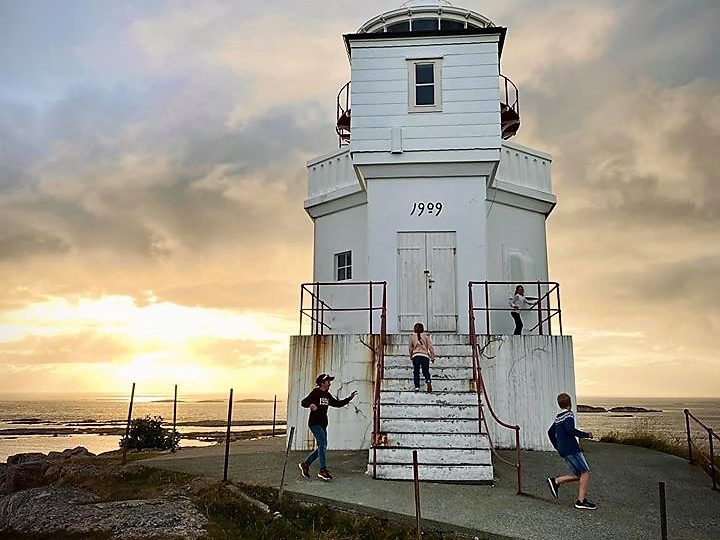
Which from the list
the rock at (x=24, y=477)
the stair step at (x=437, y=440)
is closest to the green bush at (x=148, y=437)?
the rock at (x=24, y=477)

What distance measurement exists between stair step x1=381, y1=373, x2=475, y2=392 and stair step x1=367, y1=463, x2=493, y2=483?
2.09 m

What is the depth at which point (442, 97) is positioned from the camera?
15273 millimetres

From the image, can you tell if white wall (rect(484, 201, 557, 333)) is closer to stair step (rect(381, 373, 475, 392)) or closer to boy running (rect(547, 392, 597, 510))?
stair step (rect(381, 373, 475, 392))

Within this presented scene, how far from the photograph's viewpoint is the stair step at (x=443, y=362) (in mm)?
12445

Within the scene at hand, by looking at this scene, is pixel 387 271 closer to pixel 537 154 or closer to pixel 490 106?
pixel 490 106

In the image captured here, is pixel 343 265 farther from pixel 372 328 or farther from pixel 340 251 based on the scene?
pixel 372 328

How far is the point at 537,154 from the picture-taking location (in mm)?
18266

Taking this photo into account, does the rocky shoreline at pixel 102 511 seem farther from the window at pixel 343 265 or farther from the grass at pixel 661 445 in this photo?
the grass at pixel 661 445

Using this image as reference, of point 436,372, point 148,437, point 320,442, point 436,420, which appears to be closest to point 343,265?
point 436,372

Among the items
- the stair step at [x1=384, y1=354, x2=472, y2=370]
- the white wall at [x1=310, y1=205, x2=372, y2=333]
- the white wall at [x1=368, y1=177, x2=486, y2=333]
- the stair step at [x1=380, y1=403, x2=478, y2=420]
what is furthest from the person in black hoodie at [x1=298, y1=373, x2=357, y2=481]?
the white wall at [x1=310, y1=205, x2=372, y2=333]

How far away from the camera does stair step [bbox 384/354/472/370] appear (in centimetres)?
1245

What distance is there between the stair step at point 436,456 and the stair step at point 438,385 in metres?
1.82

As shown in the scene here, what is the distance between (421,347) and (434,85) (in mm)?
6911

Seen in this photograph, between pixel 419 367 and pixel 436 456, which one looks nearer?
pixel 436 456
